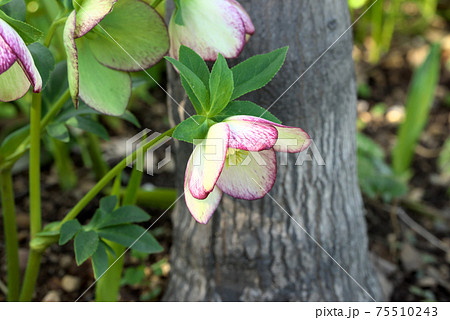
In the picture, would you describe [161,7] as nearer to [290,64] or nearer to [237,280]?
[290,64]

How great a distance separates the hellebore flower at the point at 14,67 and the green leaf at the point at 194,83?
0.14 m

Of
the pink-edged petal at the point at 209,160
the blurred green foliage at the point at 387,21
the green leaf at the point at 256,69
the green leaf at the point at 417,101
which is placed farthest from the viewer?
the blurred green foliage at the point at 387,21


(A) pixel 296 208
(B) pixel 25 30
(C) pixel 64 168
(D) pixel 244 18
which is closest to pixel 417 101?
(A) pixel 296 208

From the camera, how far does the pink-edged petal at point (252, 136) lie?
1.49ft

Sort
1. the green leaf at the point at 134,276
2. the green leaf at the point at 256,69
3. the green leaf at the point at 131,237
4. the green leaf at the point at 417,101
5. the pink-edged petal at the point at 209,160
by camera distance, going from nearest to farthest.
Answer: the pink-edged petal at the point at 209,160 → the green leaf at the point at 256,69 → the green leaf at the point at 131,237 → the green leaf at the point at 134,276 → the green leaf at the point at 417,101

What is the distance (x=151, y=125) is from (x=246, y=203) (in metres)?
0.81

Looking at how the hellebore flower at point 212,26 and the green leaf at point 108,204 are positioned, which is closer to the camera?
the hellebore flower at point 212,26

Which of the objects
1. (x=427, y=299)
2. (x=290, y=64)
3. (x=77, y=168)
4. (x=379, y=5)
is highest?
(x=290, y=64)

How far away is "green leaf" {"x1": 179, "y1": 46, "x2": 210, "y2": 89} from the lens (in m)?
0.53

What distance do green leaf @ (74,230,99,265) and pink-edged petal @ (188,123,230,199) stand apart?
0.21 m

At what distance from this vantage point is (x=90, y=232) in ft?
2.15

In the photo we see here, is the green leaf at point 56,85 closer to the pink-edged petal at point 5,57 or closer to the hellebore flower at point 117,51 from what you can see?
the hellebore flower at point 117,51

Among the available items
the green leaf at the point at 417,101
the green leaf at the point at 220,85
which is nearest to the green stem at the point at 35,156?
the green leaf at the point at 220,85
